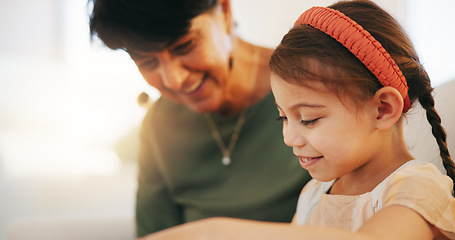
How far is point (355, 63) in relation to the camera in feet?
1.37

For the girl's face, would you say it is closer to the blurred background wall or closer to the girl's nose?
the girl's nose

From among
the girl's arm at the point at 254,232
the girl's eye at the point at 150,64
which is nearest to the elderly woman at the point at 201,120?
the girl's eye at the point at 150,64

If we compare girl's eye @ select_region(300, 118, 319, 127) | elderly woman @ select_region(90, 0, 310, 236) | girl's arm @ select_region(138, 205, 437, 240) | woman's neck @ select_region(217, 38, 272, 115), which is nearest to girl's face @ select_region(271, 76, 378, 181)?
girl's eye @ select_region(300, 118, 319, 127)

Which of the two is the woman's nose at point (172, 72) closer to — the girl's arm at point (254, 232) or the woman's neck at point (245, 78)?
the woman's neck at point (245, 78)

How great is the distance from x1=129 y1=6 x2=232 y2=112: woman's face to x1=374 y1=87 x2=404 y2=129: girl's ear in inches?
15.1

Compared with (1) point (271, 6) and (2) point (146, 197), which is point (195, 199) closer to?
(2) point (146, 197)

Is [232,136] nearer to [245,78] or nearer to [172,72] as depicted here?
[245,78]

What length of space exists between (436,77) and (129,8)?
1.42 ft

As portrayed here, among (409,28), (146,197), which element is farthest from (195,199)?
(409,28)

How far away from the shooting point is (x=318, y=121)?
1.40 feet

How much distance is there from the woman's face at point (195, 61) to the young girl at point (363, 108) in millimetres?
305

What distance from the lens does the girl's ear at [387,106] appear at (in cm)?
42

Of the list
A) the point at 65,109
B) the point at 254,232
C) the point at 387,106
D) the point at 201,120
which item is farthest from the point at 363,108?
the point at 65,109

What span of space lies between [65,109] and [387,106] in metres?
1.32
